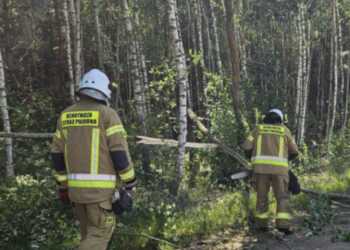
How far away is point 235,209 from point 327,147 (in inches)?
315

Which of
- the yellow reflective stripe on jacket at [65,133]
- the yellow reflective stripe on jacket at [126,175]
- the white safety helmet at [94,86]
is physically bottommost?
the yellow reflective stripe on jacket at [126,175]

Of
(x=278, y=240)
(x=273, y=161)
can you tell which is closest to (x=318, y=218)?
(x=278, y=240)

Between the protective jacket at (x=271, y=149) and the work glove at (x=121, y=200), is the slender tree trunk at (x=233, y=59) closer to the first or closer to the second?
the protective jacket at (x=271, y=149)

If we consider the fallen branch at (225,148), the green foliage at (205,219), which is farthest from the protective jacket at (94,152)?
the fallen branch at (225,148)

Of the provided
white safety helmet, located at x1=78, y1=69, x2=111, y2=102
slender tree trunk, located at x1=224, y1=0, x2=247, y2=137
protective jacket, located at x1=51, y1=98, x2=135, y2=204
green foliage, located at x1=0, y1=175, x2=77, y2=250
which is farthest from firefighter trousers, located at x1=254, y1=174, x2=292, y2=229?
slender tree trunk, located at x1=224, y1=0, x2=247, y2=137

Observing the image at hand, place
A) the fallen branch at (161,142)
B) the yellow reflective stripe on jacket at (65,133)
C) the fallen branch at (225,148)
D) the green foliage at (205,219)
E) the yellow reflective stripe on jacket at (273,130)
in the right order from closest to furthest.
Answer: the yellow reflective stripe on jacket at (65,133), the green foliage at (205,219), the yellow reflective stripe on jacket at (273,130), the fallen branch at (161,142), the fallen branch at (225,148)

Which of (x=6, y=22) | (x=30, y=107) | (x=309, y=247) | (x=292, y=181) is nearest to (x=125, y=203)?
(x=309, y=247)

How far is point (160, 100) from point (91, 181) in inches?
254

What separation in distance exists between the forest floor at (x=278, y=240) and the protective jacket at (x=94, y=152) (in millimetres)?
2244

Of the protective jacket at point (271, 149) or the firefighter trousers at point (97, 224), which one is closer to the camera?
the firefighter trousers at point (97, 224)

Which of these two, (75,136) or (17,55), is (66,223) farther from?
(17,55)

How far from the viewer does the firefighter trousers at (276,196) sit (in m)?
6.22

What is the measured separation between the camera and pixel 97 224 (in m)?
3.87

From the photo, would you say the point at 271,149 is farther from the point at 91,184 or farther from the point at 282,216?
the point at 91,184
